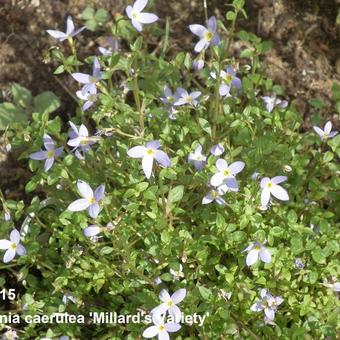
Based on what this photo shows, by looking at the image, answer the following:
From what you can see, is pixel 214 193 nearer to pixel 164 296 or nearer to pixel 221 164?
pixel 221 164

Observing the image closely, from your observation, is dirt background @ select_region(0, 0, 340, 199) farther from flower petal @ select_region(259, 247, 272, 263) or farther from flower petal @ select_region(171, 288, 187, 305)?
flower petal @ select_region(171, 288, 187, 305)

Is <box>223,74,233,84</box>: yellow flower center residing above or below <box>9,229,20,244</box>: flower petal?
above

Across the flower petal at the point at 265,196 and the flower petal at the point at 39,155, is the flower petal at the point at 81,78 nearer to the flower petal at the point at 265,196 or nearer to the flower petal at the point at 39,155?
the flower petal at the point at 39,155

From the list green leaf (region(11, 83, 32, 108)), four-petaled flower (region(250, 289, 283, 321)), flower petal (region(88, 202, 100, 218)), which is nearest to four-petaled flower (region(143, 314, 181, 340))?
four-petaled flower (region(250, 289, 283, 321))

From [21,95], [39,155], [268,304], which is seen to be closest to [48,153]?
[39,155]

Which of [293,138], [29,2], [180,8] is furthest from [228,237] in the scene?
[29,2]

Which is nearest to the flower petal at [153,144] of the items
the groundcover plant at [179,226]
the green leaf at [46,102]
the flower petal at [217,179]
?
the groundcover plant at [179,226]

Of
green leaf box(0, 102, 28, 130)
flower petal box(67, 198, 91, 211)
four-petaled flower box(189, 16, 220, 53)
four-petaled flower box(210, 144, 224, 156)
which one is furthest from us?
green leaf box(0, 102, 28, 130)

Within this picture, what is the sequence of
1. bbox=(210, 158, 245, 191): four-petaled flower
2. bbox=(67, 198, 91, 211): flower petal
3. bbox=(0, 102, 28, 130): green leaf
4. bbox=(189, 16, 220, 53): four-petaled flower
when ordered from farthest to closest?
bbox=(0, 102, 28, 130): green leaf → bbox=(189, 16, 220, 53): four-petaled flower → bbox=(210, 158, 245, 191): four-petaled flower → bbox=(67, 198, 91, 211): flower petal
